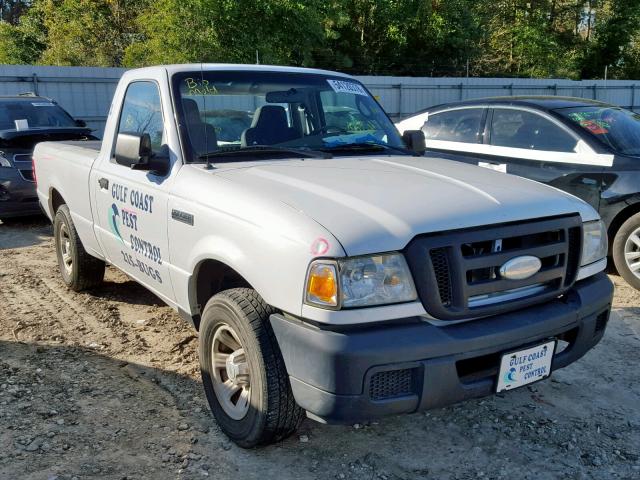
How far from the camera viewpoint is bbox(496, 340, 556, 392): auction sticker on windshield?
2748 millimetres

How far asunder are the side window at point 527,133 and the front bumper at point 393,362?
3.94 meters

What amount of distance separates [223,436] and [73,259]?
283cm

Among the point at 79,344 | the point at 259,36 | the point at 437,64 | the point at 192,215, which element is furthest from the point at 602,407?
the point at 437,64

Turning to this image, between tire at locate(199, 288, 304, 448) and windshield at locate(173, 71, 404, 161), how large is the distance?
998 mm

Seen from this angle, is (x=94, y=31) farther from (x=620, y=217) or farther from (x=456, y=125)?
(x=620, y=217)

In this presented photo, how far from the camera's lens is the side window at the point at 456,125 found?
22.8 feet

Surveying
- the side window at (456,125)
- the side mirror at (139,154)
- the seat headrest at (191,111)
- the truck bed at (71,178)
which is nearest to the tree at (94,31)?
the side window at (456,125)

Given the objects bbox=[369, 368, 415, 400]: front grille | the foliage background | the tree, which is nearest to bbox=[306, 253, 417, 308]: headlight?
bbox=[369, 368, 415, 400]: front grille

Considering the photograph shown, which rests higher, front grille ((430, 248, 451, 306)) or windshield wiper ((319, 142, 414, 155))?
windshield wiper ((319, 142, 414, 155))

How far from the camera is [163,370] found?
4.14 meters

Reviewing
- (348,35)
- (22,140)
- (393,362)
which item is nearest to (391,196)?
(393,362)

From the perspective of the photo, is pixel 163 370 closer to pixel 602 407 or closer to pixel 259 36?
pixel 602 407

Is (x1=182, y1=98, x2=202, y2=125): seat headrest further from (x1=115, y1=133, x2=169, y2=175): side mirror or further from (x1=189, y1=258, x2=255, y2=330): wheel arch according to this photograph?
(x1=189, y1=258, x2=255, y2=330): wheel arch

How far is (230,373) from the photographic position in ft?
10.2
